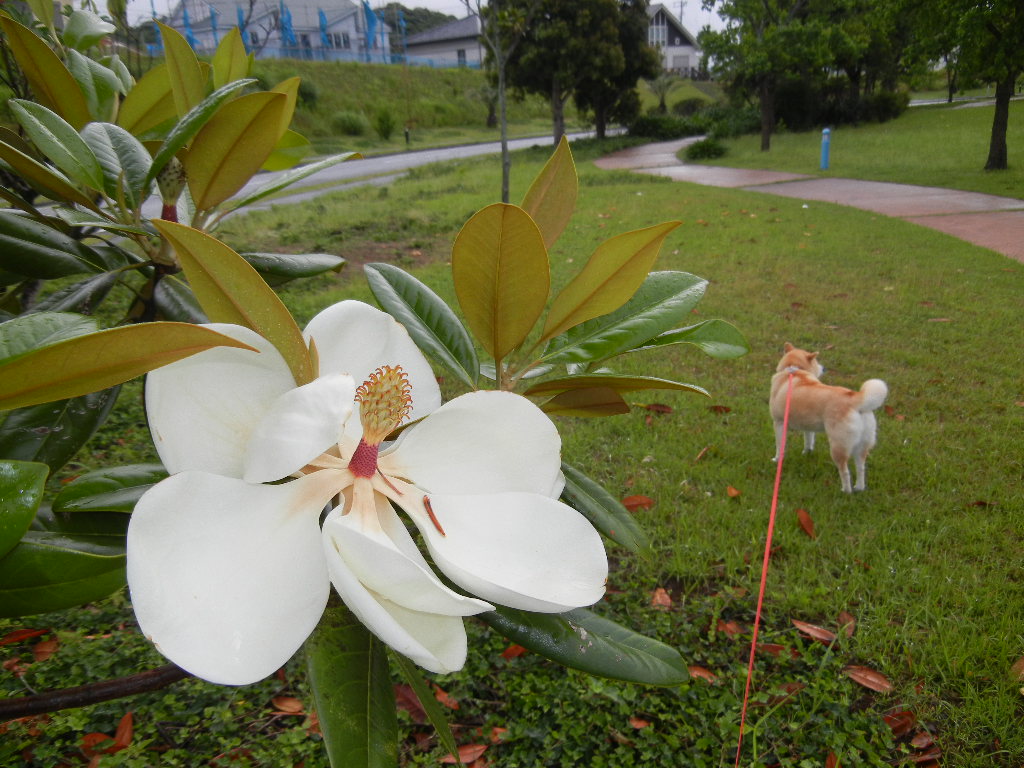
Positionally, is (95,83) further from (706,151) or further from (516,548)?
(706,151)

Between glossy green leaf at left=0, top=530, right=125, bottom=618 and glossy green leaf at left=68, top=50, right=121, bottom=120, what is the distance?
0.59 metres

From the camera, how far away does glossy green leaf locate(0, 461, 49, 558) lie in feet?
1.25

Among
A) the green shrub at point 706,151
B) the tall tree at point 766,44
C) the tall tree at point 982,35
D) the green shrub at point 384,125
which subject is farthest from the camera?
the green shrub at point 384,125

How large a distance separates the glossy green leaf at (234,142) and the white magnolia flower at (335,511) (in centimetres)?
26

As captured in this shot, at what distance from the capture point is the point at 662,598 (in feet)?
7.07

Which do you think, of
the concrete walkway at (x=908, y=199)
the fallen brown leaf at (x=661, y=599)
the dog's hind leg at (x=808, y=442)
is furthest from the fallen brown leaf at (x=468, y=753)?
the concrete walkway at (x=908, y=199)

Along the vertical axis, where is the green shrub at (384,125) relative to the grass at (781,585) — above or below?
above

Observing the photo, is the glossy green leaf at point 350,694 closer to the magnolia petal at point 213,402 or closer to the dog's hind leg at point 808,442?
the magnolia petal at point 213,402

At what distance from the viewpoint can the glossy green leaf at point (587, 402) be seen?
2.01 ft

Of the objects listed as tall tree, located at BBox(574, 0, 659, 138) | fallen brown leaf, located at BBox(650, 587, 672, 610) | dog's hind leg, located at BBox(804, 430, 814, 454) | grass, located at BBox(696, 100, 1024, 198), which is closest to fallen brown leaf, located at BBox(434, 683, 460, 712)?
fallen brown leaf, located at BBox(650, 587, 672, 610)

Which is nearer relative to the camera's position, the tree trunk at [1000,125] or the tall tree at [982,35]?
the tall tree at [982,35]

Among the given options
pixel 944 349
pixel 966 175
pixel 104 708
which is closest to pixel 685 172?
pixel 966 175

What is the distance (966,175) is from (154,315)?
38.2ft

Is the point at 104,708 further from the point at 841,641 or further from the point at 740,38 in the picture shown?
the point at 740,38
